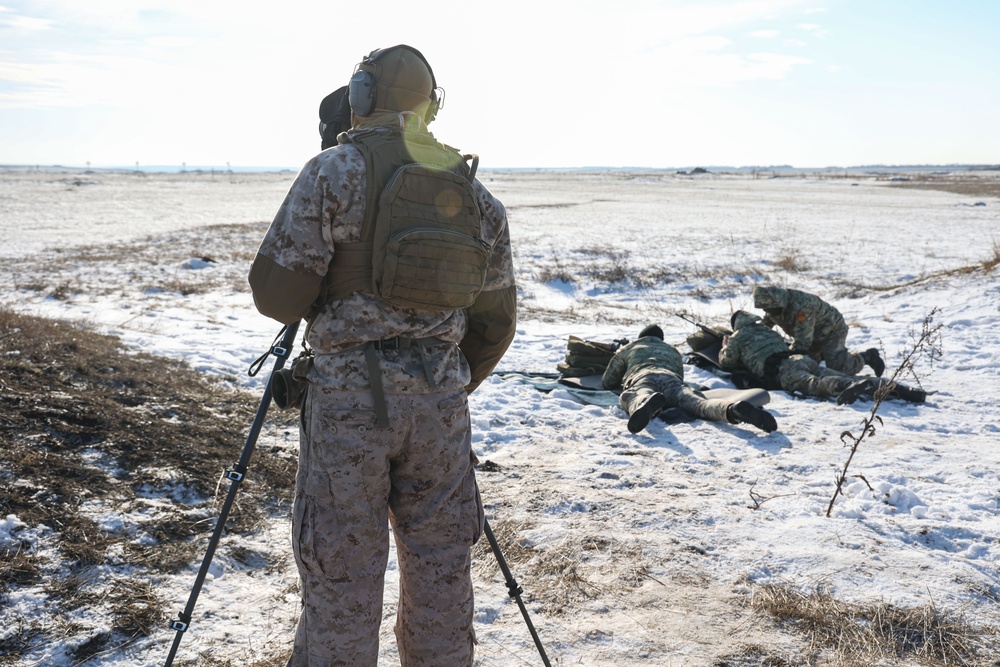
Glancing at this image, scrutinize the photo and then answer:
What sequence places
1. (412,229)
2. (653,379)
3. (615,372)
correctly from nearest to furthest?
(412,229) < (653,379) < (615,372)

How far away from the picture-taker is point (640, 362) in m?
7.39

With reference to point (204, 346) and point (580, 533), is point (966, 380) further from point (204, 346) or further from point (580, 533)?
point (204, 346)

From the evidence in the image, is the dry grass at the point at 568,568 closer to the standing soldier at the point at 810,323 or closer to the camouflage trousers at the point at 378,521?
the camouflage trousers at the point at 378,521

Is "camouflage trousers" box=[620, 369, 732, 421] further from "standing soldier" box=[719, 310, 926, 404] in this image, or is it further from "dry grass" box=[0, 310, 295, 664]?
"dry grass" box=[0, 310, 295, 664]

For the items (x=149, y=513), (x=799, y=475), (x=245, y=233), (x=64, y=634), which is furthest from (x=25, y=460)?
(x=245, y=233)

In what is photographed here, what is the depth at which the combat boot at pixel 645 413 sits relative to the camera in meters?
6.18

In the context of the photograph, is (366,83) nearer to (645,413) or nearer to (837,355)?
(645,413)

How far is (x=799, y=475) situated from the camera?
211 inches

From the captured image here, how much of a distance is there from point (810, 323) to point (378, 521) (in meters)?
6.96


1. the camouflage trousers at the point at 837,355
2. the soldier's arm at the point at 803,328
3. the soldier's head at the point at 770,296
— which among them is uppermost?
the soldier's head at the point at 770,296

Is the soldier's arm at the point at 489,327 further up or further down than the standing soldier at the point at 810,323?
further up

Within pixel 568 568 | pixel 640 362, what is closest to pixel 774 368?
pixel 640 362

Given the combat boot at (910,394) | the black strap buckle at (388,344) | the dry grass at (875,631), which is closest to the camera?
the black strap buckle at (388,344)

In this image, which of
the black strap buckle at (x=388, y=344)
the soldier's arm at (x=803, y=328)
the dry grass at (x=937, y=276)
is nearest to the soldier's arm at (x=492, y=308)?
the black strap buckle at (x=388, y=344)
